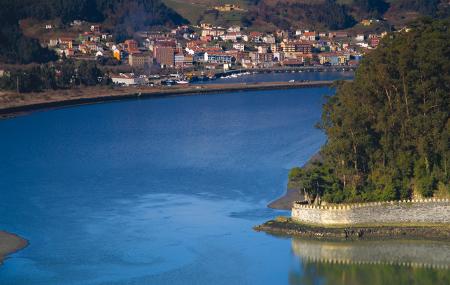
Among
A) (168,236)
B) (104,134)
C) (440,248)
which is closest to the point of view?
(440,248)

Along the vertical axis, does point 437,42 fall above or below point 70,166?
above

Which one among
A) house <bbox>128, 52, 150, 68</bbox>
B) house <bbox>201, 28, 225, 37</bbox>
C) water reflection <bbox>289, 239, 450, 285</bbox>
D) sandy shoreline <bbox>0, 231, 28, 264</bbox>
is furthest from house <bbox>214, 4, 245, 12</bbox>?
water reflection <bbox>289, 239, 450, 285</bbox>

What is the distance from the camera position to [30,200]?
40062 mm

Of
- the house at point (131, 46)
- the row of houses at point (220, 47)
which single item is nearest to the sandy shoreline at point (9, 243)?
the row of houses at point (220, 47)

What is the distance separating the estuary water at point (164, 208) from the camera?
101ft

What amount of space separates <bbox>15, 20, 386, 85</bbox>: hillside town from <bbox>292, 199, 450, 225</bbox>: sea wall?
65.6m

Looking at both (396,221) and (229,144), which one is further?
(229,144)

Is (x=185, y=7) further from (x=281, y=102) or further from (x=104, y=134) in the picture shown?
(x=104, y=134)

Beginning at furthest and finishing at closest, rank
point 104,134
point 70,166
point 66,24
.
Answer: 1. point 66,24
2. point 104,134
3. point 70,166

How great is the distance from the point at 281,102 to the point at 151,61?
35.6 meters

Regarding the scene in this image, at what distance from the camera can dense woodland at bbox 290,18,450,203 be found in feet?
114

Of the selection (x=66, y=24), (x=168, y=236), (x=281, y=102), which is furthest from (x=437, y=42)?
(x=66, y=24)

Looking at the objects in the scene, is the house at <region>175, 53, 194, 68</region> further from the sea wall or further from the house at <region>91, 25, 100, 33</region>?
the sea wall

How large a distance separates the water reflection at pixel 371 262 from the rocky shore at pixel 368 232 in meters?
0.29
